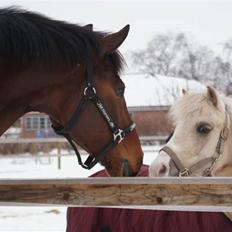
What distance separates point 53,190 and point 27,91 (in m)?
0.54

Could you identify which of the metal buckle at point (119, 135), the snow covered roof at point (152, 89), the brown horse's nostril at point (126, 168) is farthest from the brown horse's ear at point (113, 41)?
the snow covered roof at point (152, 89)

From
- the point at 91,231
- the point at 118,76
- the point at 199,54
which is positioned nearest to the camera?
the point at 118,76

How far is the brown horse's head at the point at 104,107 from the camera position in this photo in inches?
90.1

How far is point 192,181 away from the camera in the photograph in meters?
1.94

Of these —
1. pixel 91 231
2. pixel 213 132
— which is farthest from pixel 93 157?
pixel 213 132

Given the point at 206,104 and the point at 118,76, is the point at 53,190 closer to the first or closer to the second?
the point at 118,76

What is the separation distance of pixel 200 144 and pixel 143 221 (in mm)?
711

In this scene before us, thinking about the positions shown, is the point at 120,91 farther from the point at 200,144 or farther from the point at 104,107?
the point at 200,144

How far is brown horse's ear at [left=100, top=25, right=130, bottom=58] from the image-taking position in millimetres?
2311

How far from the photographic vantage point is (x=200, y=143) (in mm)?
3248

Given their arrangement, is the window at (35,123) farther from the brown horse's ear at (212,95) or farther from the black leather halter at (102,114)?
the black leather halter at (102,114)

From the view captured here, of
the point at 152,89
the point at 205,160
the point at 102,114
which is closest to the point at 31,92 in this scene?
the point at 102,114

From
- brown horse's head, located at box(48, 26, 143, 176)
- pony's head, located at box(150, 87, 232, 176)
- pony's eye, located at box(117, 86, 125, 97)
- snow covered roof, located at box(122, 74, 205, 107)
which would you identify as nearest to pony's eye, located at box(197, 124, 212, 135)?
pony's head, located at box(150, 87, 232, 176)

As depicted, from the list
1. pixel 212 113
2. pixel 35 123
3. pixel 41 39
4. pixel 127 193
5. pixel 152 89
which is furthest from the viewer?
pixel 152 89
